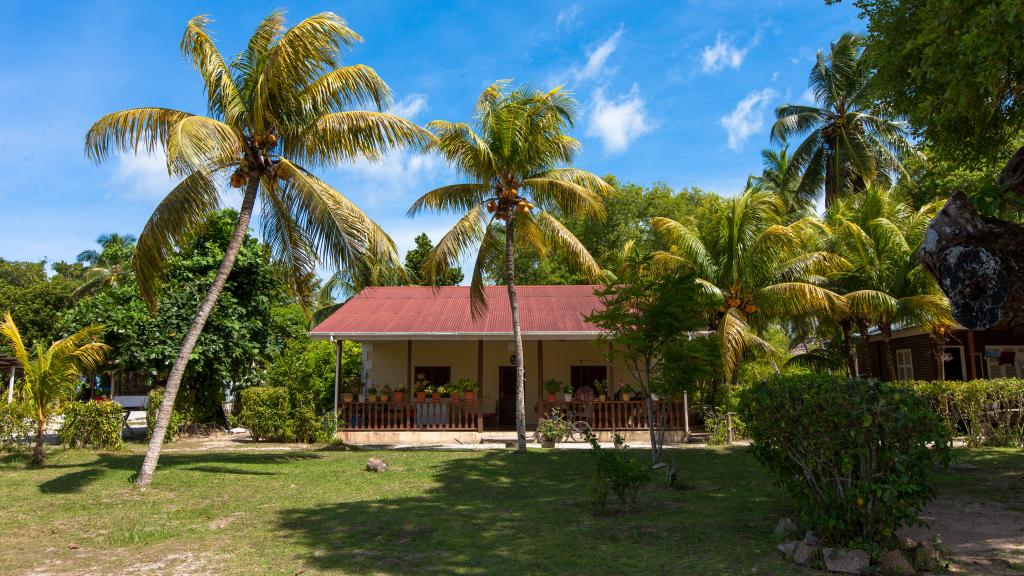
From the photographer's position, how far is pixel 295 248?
43.0 ft

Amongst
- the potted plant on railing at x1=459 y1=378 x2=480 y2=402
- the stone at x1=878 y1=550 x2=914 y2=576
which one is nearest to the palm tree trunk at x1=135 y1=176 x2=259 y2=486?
the potted plant on railing at x1=459 y1=378 x2=480 y2=402

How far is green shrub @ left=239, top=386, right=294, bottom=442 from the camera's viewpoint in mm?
16297

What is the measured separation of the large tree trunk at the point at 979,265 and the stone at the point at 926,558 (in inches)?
90.3

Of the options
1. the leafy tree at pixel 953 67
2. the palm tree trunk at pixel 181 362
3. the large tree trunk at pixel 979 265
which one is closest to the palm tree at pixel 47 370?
the palm tree trunk at pixel 181 362

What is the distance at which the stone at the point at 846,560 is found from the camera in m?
5.14

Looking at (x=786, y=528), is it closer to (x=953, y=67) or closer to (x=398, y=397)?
(x=953, y=67)

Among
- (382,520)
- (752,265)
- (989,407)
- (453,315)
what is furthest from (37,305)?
(989,407)

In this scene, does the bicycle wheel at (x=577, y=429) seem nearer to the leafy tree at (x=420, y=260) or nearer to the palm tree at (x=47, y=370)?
the palm tree at (x=47, y=370)

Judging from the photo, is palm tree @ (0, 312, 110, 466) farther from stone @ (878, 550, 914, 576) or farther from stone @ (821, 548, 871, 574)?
stone @ (878, 550, 914, 576)

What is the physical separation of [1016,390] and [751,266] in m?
5.85

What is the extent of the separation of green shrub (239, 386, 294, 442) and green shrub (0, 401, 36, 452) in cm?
447

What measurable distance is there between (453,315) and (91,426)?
921 cm

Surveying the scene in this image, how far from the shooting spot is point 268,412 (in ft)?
53.4

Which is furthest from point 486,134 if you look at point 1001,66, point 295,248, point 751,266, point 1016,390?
point 1016,390
